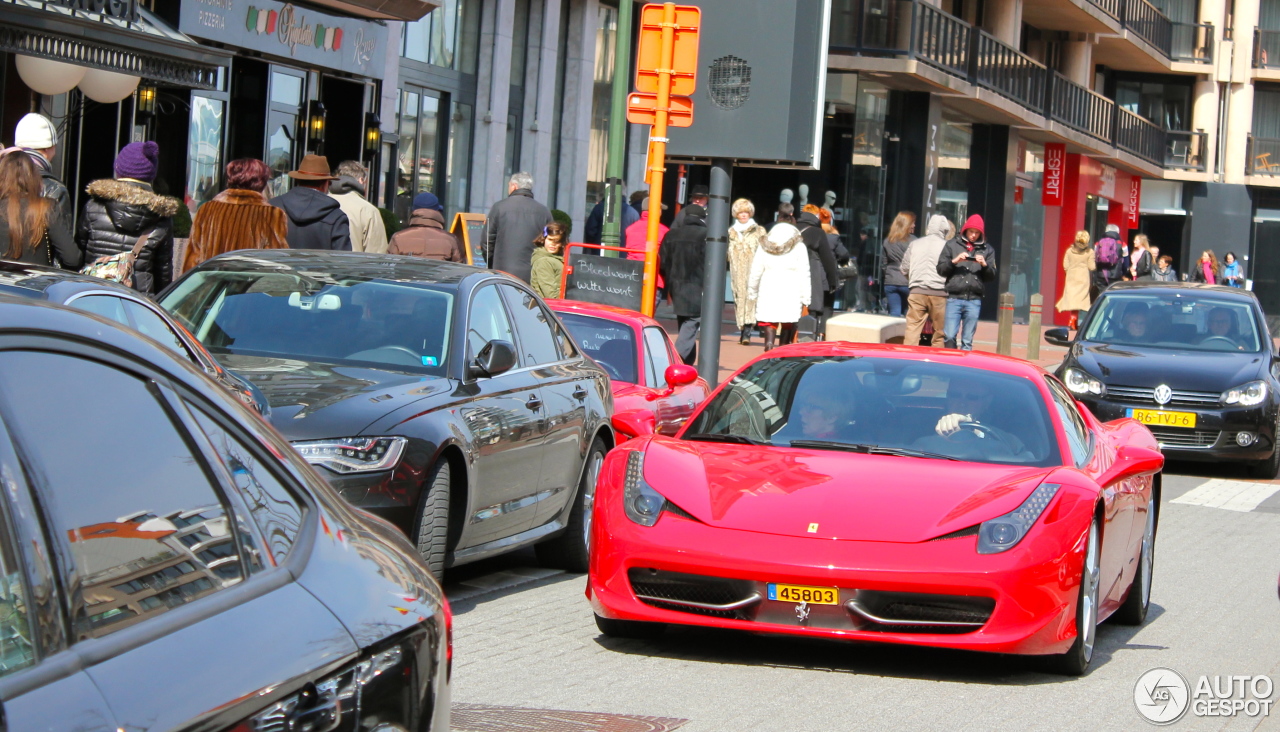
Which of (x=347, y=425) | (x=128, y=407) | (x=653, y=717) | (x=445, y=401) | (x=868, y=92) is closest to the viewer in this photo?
(x=128, y=407)

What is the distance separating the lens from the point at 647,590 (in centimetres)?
662

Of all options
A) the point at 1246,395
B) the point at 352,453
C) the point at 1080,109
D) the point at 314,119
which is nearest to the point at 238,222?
the point at 352,453

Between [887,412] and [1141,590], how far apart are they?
1.65 m

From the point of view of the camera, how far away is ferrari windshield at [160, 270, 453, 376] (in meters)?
7.96

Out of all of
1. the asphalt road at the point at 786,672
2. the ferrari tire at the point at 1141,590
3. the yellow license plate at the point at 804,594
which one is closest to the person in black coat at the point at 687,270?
the asphalt road at the point at 786,672

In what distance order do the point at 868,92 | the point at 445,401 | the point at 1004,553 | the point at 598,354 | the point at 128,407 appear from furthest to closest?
the point at 868,92, the point at 598,354, the point at 445,401, the point at 1004,553, the point at 128,407

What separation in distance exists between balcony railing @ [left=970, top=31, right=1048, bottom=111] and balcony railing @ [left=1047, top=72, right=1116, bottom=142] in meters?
1.26

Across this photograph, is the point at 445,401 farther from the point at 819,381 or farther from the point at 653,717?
the point at 653,717

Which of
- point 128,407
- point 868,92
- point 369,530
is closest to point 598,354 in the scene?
point 369,530

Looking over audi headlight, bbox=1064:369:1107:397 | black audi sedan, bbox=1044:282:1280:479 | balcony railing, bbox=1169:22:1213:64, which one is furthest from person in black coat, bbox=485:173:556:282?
balcony railing, bbox=1169:22:1213:64

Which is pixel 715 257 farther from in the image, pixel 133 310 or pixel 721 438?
pixel 133 310

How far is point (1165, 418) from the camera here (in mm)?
14883

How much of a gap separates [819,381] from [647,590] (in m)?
1.58

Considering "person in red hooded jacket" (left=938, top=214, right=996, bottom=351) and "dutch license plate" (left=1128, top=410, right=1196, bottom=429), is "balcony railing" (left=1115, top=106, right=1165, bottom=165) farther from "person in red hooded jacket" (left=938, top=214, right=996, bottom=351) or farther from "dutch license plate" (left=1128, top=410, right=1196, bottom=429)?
"dutch license plate" (left=1128, top=410, right=1196, bottom=429)
